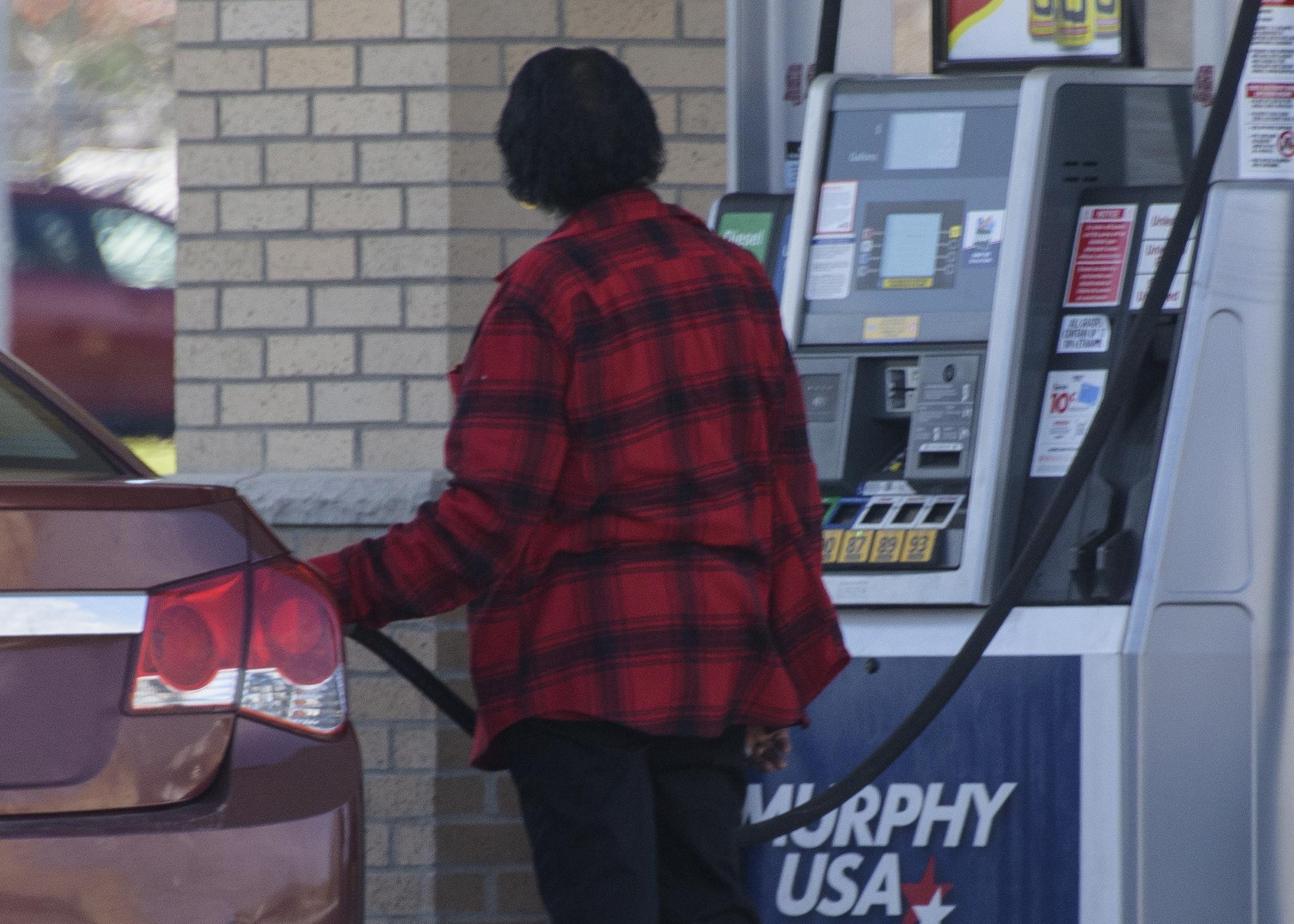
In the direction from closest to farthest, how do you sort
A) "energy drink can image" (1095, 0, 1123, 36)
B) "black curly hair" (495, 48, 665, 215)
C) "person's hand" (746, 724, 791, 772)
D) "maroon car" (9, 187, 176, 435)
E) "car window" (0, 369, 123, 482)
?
"car window" (0, 369, 123, 482), "black curly hair" (495, 48, 665, 215), "person's hand" (746, 724, 791, 772), "energy drink can image" (1095, 0, 1123, 36), "maroon car" (9, 187, 176, 435)

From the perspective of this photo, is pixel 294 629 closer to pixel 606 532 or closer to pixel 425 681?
pixel 606 532

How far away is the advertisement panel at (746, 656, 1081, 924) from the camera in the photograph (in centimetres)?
304

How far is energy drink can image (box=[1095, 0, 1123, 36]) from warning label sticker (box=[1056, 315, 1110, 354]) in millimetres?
610

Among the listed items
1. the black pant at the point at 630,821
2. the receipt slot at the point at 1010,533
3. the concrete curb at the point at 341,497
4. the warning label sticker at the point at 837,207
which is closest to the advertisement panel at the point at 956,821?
the receipt slot at the point at 1010,533

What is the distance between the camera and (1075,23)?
3482mm

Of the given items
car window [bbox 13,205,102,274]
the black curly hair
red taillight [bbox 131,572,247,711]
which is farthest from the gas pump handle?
car window [bbox 13,205,102,274]

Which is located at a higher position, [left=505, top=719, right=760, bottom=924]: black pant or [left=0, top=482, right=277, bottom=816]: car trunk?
[left=0, top=482, right=277, bottom=816]: car trunk

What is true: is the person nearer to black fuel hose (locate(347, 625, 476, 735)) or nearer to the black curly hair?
the black curly hair

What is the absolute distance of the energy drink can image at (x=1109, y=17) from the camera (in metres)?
3.45

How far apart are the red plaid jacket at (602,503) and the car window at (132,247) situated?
8.56 feet

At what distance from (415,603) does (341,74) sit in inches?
74.1

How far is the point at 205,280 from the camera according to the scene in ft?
13.1

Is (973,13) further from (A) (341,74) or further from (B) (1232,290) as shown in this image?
(A) (341,74)

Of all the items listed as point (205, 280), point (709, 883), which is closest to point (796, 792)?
point (709, 883)
